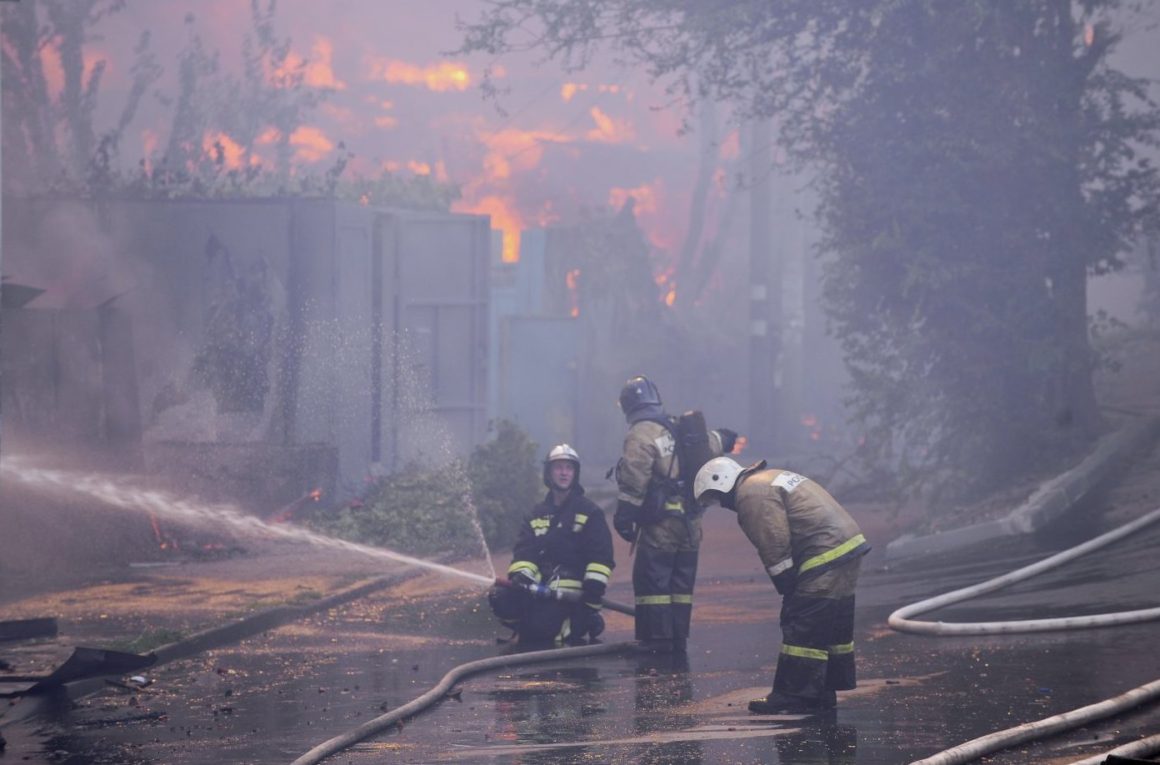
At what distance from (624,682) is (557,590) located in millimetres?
1450

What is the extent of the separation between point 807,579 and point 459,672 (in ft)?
7.64

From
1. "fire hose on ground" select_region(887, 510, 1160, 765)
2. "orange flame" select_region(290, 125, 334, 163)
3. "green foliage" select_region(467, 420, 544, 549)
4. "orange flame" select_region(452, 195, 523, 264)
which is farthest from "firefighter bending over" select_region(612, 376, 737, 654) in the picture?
"orange flame" select_region(290, 125, 334, 163)

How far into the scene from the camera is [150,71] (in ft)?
117

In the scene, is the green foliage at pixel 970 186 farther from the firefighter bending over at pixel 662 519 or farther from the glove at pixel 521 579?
the glove at pixel 521 579

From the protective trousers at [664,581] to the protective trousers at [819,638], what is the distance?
2145 mm

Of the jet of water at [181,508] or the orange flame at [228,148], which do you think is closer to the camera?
the jet of water at [181,508]

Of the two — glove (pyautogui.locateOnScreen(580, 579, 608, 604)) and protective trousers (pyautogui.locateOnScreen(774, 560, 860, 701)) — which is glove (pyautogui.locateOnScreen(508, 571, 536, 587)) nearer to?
glove (pyautogui.locateOnScreen(580, 579, 608, 604))

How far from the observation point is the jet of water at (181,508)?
46.1 feet

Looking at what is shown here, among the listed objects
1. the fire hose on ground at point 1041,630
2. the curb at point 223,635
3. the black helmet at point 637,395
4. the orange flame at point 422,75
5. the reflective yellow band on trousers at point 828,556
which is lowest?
the curb at point 223,635

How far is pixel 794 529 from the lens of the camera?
295 inches

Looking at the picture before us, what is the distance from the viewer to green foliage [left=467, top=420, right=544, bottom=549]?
17266mm

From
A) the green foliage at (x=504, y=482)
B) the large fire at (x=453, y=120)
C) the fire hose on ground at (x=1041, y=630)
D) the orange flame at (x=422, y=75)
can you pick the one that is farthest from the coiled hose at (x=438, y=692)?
the orange flame at (x=422, y=75)

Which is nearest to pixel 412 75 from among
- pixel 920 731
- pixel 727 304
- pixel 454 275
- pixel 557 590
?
pixel 727 304

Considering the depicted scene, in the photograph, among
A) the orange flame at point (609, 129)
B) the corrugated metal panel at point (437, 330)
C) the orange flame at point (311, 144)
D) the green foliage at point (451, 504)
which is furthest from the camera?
the orange flame at point (609, 129)
